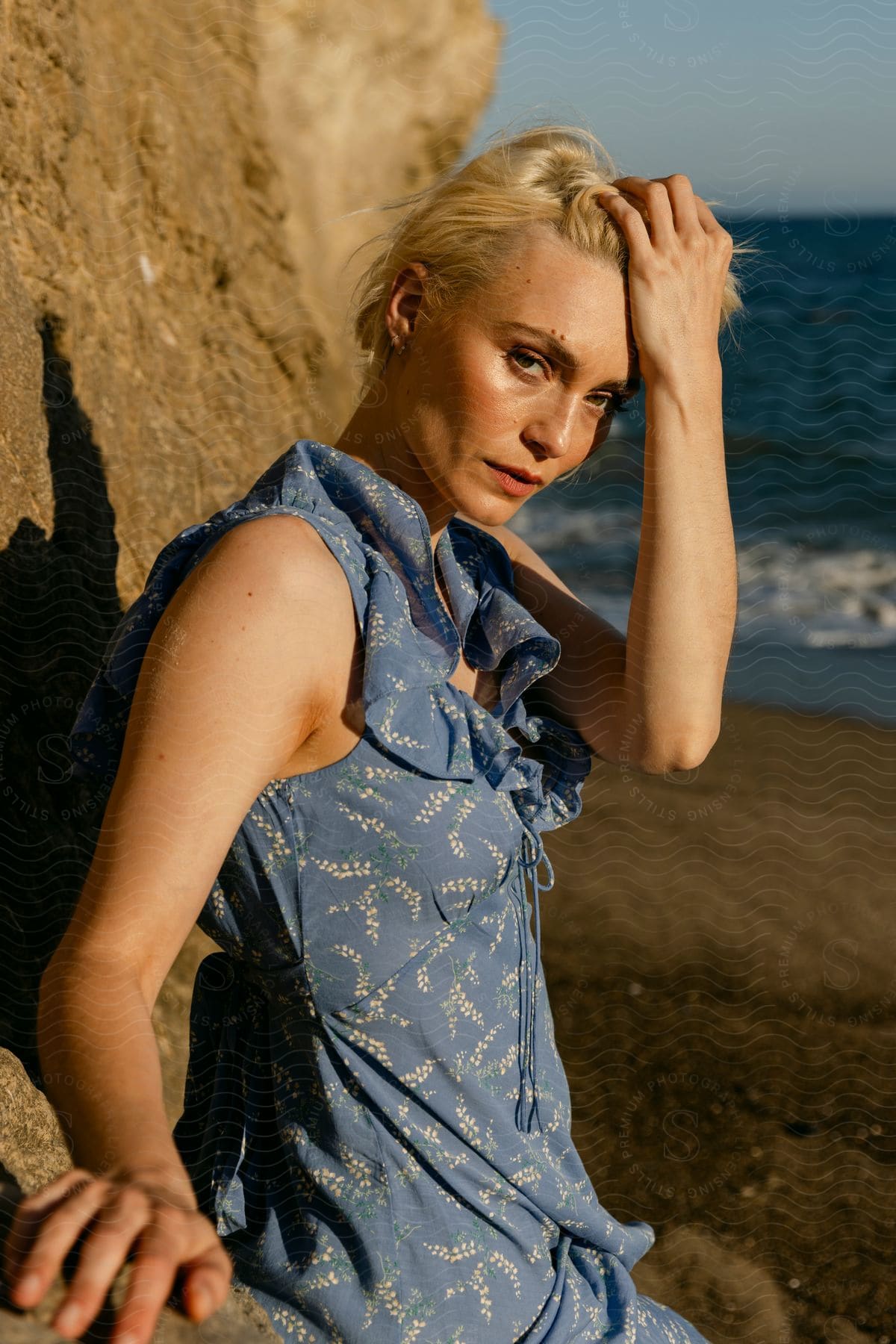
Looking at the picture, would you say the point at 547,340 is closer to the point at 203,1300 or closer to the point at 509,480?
the point at 509,480

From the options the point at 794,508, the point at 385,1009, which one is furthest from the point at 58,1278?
the point at 794,508

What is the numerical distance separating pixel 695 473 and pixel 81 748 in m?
0.94

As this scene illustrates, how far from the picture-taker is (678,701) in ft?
5.86

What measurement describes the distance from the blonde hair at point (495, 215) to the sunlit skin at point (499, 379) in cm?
2

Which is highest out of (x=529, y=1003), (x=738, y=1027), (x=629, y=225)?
(x=629, y=225)

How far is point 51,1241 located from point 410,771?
0.70 m

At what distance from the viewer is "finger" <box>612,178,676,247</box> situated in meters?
1.67

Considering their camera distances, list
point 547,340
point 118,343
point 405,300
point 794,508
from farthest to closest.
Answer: point 794,508 → point 118,343 → point 405,300 → point 547,340

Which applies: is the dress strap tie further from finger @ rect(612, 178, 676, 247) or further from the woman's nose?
finger @ rect(612, 178, 676, 247)

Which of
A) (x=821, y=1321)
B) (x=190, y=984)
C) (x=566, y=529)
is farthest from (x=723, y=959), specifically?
(x=566, y=529)

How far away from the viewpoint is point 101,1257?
768 millimetres

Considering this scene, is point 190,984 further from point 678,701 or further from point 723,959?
point 723,959

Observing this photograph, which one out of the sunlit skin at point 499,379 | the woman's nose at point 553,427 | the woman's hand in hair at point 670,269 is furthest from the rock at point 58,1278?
the woman's hand in hair at point 670,269

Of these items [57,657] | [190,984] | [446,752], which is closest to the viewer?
[446,752]
